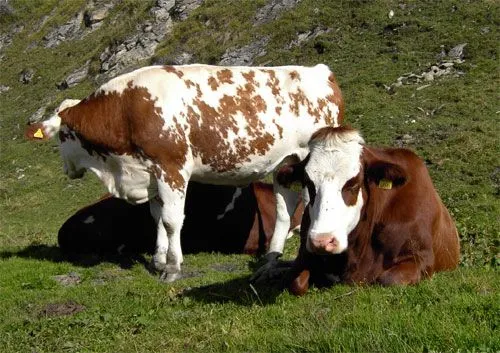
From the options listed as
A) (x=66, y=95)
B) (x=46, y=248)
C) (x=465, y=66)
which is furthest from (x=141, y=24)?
(x=46, y=248)

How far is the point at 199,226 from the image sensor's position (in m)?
11.4

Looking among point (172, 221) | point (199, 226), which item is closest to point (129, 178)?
point (172, 221)

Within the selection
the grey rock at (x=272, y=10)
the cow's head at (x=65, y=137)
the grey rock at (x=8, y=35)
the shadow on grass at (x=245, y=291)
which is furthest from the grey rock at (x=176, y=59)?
the grey rock at (x=8, y=35)

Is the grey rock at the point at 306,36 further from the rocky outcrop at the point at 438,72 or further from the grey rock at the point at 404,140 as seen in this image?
the grey rock at the point at 404,140

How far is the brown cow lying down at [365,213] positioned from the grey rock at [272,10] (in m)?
32.4

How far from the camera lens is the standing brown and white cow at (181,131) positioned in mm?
9281

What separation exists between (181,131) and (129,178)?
1.11 metres

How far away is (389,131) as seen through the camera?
19.8m

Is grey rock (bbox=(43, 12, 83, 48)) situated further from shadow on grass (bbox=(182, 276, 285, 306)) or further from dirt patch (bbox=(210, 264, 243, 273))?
shadow on grass (bbox=(182, 276, 285, 306))

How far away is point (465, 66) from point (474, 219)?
14734 millimetres

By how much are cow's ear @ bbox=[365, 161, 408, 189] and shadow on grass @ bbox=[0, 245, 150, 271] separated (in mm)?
5001

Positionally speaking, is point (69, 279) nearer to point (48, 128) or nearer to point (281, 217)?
point (48, 128)

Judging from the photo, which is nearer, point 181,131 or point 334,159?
point 334,159

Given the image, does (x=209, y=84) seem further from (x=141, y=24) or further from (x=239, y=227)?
(x=141, y=24)
